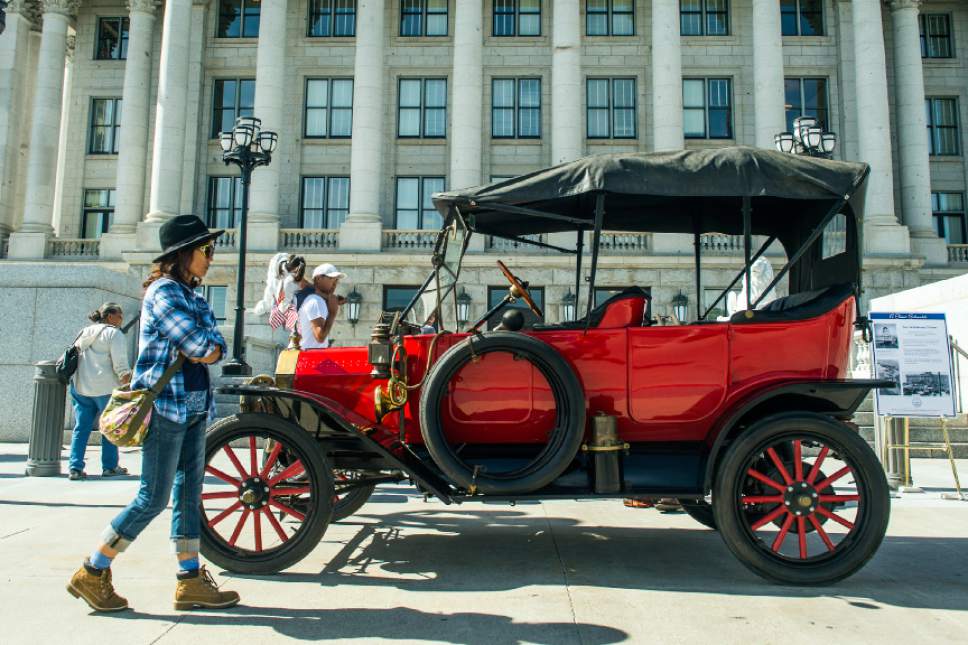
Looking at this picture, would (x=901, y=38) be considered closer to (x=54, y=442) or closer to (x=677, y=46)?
(x=677, y=46)

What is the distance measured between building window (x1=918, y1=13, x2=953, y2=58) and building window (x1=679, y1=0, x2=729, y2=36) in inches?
348

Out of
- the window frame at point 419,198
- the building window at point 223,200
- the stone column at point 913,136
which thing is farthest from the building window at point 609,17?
the building window at point 223,200

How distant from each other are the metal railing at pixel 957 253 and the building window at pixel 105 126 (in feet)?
112

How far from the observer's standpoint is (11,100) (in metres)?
29.5

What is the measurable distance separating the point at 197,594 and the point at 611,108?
27.4 m

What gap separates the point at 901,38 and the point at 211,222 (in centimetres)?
2875

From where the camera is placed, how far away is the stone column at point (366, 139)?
2630 centimetres

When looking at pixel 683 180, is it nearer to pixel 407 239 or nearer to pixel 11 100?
pixel 407 239

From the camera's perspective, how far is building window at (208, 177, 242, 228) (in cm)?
2898

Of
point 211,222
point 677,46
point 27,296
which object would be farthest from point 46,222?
point 677,46

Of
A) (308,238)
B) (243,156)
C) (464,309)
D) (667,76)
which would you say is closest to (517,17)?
(667,76)

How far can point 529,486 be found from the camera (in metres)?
4.59

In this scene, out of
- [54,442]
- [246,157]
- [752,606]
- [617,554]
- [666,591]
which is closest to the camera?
[752,606]

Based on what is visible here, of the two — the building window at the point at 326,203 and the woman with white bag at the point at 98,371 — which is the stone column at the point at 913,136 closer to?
the building window at the point at 326,203
